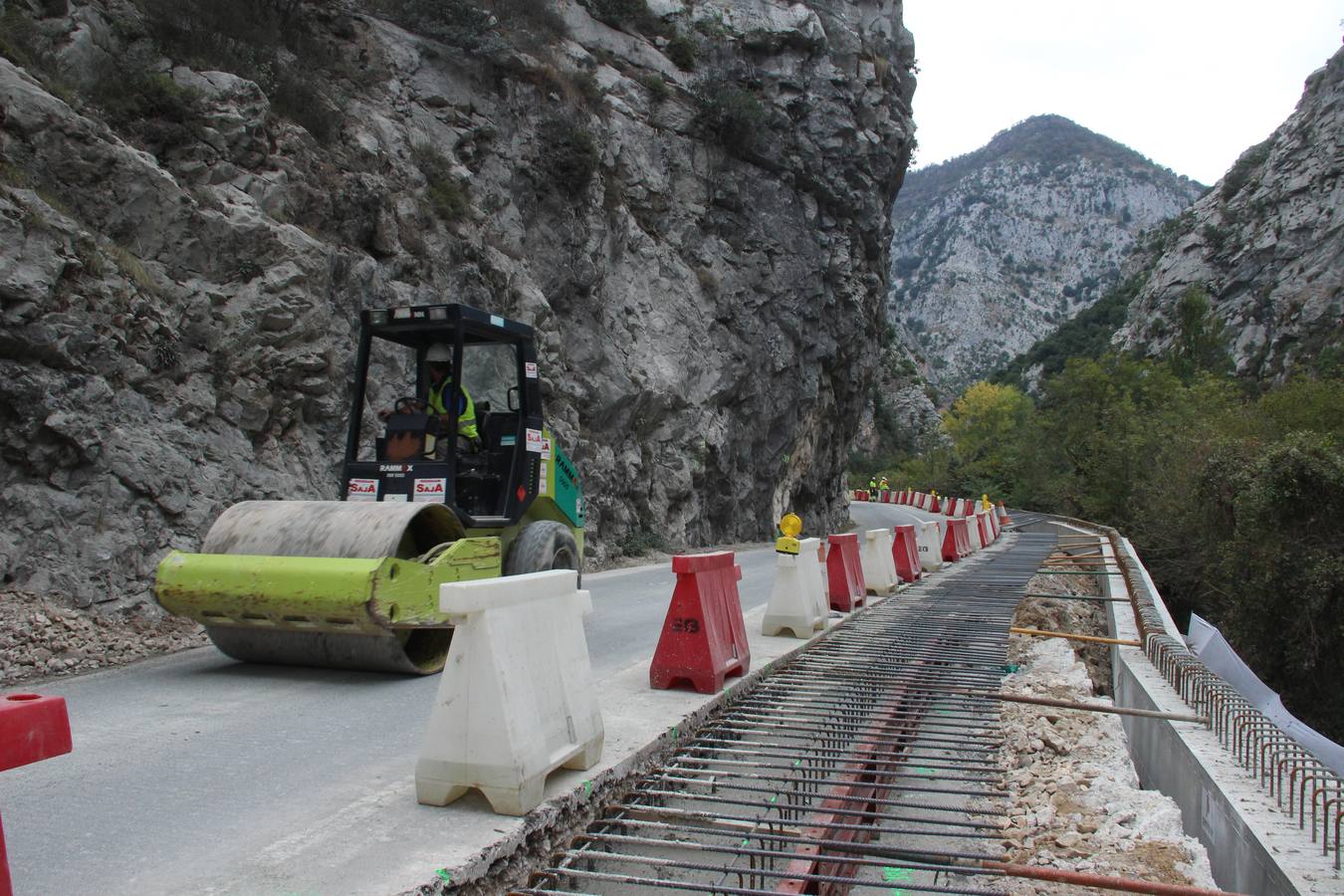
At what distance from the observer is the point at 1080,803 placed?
15.5 ft

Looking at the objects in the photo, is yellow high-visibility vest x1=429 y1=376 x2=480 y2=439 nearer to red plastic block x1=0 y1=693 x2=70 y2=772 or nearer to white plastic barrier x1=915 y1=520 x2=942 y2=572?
red plastic block x1=0 y1=693 x2=70 y2=772

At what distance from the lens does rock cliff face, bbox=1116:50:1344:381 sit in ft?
185

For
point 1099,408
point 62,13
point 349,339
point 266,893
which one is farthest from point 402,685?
point 1099,408

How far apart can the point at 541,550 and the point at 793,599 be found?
2.59m

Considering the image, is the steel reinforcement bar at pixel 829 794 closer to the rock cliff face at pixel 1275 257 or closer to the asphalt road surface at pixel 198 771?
the asphalt road surface at pixel 198 771

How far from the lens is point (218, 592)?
6430 mm

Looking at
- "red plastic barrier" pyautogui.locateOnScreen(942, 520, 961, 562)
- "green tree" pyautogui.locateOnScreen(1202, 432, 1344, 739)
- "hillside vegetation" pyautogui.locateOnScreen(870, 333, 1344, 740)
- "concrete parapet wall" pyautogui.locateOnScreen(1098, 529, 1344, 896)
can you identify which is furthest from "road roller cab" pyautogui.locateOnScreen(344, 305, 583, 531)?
"hillside vegetation" pyautogui.locateOnScreen(870, 333, 1344, 740)

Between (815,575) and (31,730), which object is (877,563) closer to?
(815,575)

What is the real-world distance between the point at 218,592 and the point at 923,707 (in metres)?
5.09

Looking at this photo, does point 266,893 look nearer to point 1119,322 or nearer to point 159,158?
point 159,158

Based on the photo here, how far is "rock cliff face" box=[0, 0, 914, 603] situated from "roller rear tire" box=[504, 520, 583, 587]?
3838 mm

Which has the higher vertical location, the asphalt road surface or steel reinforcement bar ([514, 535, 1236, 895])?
the asphalt road surface

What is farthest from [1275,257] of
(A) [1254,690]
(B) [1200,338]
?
(A) [1254,690]

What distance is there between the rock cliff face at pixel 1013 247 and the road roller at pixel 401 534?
5226 inches
